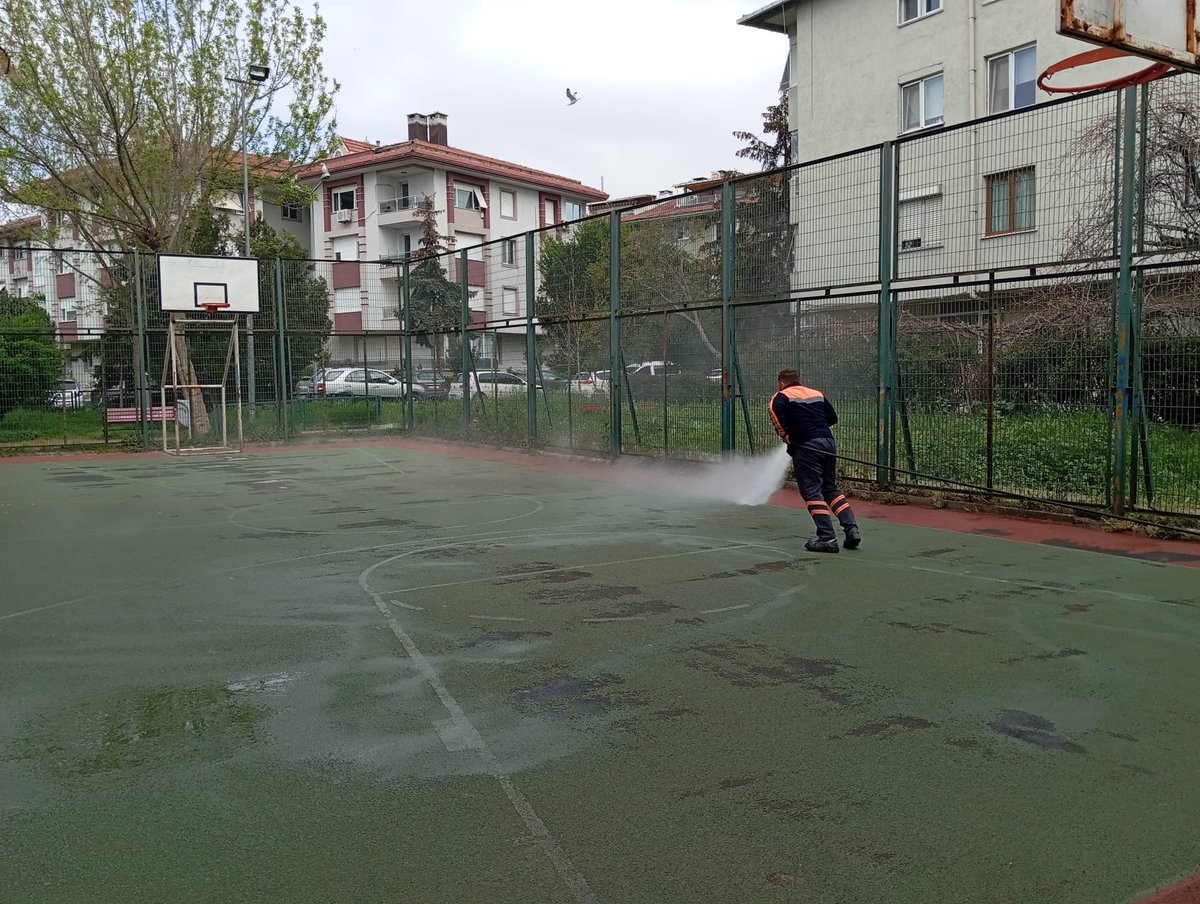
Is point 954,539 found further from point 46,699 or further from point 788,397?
point 46,699

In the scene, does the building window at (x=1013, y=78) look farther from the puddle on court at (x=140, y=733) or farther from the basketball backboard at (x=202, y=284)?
the puddle on court at (x=140, y=733)

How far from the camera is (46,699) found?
4.96 meters

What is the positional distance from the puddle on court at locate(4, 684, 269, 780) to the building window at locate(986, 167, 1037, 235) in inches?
346

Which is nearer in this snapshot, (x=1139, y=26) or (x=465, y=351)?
(x=1139, y=26)

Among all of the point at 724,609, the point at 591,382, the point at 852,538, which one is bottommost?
the point at 724,609

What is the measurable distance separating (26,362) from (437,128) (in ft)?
115

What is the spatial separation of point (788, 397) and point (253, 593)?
15.9 ft

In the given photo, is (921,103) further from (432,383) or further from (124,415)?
(124,415)

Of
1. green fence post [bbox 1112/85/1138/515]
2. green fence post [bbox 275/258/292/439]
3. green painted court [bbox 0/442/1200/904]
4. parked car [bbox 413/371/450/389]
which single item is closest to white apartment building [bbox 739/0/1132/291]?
green fence post [bbox 1112/85/1138/515]

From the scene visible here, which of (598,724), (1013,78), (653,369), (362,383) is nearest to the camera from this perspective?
(598,724)

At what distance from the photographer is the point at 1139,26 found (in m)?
5.45

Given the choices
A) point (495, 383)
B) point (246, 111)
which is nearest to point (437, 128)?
point (246, 111)

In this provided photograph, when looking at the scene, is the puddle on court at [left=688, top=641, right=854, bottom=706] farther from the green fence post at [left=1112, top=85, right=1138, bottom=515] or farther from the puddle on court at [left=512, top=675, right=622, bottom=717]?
the green fence post at [left=1112, top=85, right=1138, bottom=515]

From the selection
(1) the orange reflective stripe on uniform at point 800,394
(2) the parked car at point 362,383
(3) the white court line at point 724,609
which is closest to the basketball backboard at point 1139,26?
Result: (3) the white court line at point 724,609
